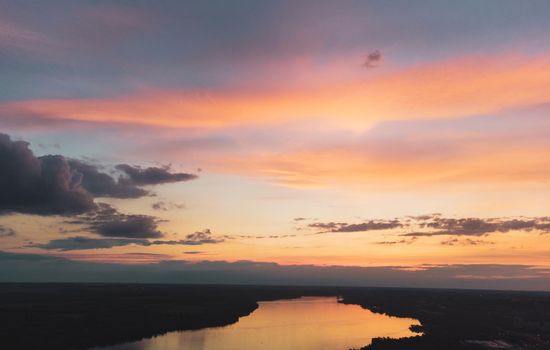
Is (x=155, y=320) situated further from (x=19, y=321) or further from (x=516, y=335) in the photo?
(x=516, y=335)

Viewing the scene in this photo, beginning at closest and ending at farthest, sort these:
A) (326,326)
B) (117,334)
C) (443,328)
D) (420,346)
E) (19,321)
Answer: (420,346) → (117,334) → (19,321) → (443,328) → (326,326)

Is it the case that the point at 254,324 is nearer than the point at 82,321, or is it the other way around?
the point at 82,321

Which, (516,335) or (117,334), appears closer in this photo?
(117,334)

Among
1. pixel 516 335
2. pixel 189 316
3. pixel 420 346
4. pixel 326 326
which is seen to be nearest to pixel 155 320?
pixel 189 316

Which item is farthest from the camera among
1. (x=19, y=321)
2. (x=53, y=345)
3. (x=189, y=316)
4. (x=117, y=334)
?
(x=189, y=316)

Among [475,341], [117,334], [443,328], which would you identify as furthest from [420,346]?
[117,334]

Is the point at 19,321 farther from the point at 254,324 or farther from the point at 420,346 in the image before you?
the point at 420,346
